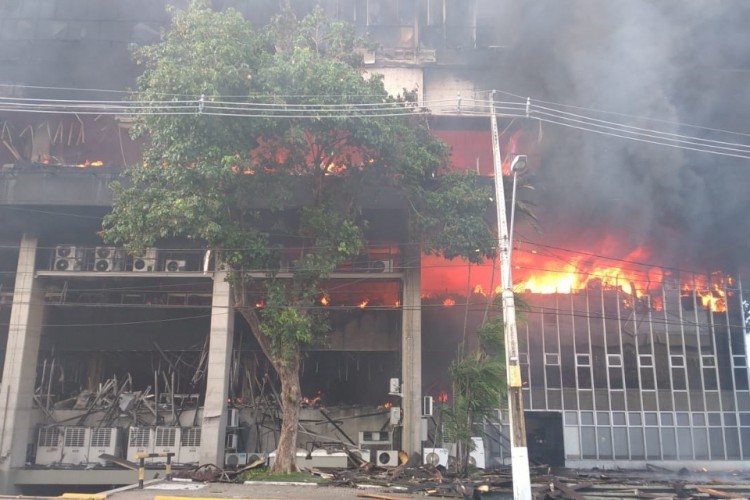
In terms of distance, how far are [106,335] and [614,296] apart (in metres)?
18.1

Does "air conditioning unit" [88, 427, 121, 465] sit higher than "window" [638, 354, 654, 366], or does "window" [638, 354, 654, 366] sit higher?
"window" [638, 354, 654, 366]

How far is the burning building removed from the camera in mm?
18875

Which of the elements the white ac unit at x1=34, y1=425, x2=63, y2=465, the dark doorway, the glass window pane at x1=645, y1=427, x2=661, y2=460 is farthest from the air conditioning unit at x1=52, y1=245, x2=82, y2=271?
the glass window pane at x1=645, y1=427, x2=661, y2=460

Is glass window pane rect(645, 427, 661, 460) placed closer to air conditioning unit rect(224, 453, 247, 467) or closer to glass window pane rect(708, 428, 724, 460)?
glass window pane rect(708, 428, 724, 460)

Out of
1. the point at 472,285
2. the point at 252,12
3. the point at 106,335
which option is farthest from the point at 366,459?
the point at 252,12

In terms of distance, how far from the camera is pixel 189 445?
19.0 meters

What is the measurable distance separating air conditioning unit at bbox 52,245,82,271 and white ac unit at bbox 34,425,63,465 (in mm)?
5027

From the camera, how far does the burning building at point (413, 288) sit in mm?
18875

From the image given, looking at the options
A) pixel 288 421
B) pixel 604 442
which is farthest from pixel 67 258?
pixel 604 442

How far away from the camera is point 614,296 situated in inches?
822

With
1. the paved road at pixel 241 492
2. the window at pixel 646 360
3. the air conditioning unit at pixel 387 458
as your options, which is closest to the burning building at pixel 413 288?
the window at pixel 646 360

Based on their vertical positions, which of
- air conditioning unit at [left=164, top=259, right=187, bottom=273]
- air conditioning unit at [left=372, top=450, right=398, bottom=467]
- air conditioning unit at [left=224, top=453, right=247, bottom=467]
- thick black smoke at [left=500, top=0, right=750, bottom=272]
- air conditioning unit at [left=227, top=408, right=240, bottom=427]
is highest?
thick black smoke at [left=500, top=0, right=750, bottom=272]

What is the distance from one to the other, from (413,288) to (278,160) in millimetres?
6599

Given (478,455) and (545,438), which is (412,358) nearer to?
(478,455)
